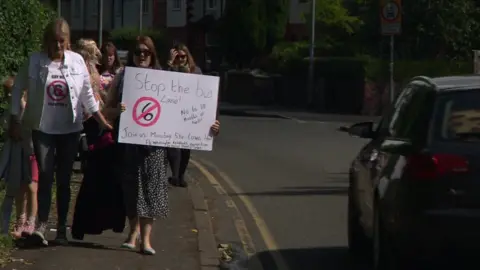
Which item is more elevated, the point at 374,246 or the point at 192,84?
the point at 192,84

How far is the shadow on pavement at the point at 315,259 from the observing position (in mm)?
9602

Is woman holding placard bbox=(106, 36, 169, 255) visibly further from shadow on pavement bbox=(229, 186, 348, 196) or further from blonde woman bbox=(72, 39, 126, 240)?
shadow on pavement bbox=(229, 186, 348, 196)

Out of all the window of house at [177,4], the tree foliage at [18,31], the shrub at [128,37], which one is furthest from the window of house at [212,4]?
the tree foliage at [18,31]

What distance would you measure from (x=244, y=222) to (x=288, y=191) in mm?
2993

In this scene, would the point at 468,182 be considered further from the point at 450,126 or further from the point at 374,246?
the point at 374,246

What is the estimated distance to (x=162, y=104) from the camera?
9430 mm

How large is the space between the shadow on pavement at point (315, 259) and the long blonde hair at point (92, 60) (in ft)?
6.55

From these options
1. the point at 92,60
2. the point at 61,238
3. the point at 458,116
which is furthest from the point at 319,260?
the point at 92,60

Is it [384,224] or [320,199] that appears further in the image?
[320,199]

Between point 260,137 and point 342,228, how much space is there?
1499 cm

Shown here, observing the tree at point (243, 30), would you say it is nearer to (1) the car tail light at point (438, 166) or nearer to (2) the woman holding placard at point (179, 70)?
(2) the woman holding placard at point (179, 70)

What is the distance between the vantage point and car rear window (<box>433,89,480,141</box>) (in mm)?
7836

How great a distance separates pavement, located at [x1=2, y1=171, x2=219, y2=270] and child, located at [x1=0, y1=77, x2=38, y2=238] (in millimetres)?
300

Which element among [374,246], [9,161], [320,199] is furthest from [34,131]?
[320,199]
